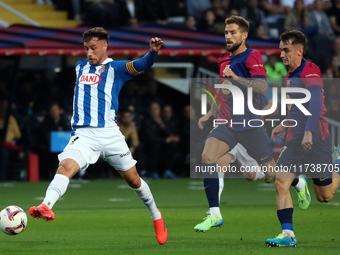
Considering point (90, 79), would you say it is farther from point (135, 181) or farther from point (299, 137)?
point (299, 137)

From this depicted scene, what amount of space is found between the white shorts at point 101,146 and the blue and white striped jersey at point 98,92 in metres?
0.08

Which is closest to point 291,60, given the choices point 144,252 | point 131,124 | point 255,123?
point 255,123

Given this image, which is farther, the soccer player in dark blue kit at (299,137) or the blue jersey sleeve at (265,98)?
the blue jersey sleeve at (265,98)

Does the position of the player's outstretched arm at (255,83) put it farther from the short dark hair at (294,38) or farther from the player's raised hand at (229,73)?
the short dark hair at (294,38)

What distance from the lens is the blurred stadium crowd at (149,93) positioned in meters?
16.4

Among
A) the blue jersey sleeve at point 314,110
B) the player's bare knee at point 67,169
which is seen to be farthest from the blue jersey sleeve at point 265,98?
the player's bare knee at point 67,169

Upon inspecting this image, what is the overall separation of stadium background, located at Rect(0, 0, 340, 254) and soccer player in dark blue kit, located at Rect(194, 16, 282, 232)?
814 mm

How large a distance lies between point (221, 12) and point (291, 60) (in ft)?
40.9

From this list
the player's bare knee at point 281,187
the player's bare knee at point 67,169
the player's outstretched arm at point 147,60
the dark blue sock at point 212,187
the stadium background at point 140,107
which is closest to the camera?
the player's bare knee at point 67,169

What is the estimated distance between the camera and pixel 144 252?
6.90 meters

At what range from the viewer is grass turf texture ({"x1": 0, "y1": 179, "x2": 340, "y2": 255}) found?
723 centimetres

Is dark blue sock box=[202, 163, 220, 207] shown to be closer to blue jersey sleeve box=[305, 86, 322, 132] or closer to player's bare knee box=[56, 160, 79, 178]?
blue jersey sleeve box=[305, 86, 322, 132]

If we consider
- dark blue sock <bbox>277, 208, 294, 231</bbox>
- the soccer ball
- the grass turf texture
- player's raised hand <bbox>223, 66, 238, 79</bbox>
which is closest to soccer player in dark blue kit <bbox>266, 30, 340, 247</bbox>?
dark blue sock <bbox>277, 208, 294, 231</bbox>

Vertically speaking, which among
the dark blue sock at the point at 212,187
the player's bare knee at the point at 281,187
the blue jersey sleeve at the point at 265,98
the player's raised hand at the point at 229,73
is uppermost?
the player's raised hand at the point at 229,73
